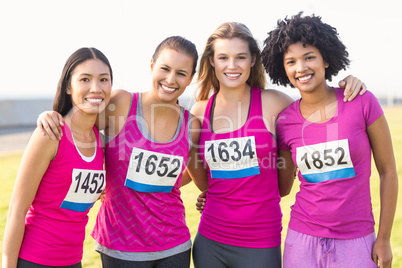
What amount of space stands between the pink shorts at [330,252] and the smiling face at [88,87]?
1.47 m

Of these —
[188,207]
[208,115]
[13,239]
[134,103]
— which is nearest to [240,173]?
[208,115]

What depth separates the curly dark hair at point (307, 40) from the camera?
2.58 m

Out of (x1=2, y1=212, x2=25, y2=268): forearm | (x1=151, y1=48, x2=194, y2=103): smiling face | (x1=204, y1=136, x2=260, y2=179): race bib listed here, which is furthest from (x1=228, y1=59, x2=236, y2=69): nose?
(x1=2, y1=212, x2=25, y2=268): forearm

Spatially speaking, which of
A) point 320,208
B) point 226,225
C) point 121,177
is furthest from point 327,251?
point 121,177

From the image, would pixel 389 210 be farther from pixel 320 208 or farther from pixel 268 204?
pixel 268 204

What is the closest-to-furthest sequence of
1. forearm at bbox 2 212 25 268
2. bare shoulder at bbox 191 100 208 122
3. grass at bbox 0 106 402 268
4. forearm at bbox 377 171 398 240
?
forearm at bbox 2 212 25 268
forearm at bbox 377 171 398 240
bare shoulder at bbox 191 100 208 122
grass at bbox 0 106 402 268

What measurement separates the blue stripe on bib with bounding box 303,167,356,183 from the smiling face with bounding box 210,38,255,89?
87 cm

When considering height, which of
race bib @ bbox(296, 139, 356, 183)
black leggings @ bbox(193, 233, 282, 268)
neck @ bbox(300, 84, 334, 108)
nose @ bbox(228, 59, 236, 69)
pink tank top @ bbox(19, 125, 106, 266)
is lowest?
black leggings @ bbox(193, 233, 282, 268)

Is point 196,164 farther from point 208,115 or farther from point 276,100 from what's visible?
point 276,100

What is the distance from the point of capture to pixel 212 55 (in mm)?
3125

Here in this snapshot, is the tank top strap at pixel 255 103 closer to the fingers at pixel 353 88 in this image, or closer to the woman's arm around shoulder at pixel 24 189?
the fingers at pixel 353 88

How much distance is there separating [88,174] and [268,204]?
1182 mm

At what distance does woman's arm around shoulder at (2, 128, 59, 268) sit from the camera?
221 centimetres

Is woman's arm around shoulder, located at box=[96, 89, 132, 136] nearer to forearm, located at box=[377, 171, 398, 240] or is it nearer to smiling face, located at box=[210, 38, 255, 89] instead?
smiling face, located at box=[210, 38, 255, 89]
